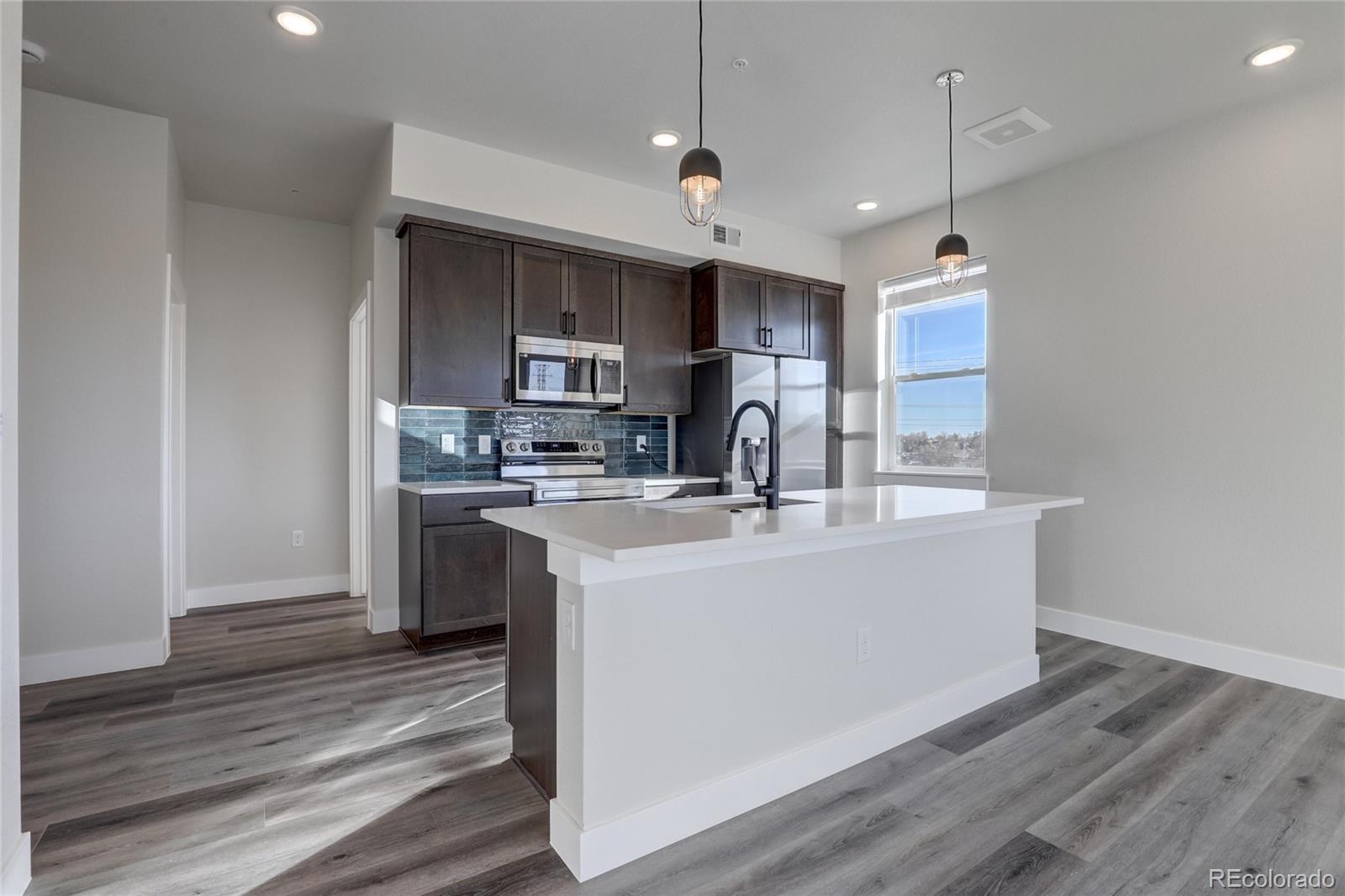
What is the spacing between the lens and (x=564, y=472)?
4.45 meters

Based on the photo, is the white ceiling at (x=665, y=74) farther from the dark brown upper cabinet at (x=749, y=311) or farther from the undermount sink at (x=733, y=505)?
the undermount sink at (x=733, y=505)

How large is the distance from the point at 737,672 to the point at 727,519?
457 millimetres

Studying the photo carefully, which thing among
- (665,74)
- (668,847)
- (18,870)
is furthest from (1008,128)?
→ (18,870)

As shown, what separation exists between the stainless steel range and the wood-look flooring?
1186 millimetres

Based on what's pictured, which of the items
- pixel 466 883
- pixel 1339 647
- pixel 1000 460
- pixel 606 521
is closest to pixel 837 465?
pixel 1000 460

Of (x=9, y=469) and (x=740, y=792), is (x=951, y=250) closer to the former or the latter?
(x=740, y=792)

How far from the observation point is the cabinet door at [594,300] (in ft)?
13.6

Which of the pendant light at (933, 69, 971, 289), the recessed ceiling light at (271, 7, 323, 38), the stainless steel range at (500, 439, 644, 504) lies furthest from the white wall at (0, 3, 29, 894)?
the pendant light at (933, 69, 971, 289)

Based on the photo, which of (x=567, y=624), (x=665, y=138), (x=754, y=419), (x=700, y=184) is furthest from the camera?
(x=754, y=419)

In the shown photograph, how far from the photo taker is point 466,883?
164cm

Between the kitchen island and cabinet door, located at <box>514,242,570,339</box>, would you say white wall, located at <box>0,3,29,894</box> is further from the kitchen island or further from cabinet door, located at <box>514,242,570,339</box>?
cabinet door, located at <box>514,242,570,339</box>

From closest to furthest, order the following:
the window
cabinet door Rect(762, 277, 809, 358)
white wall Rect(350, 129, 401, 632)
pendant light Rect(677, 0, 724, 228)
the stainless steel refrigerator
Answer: pendant light Rect(677, 0, 724, 228)
white wall Rect(350, 129, 401, 632)
the window
the stainless steel refrigerator
cabinet door Rect(762, 277, 809, 358)

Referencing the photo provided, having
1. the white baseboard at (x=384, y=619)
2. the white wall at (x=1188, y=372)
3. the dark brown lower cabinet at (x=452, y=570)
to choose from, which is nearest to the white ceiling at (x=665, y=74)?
the white wall at (x=1188, y=372)

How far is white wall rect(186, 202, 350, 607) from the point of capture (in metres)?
4.47
